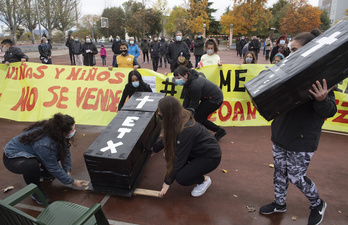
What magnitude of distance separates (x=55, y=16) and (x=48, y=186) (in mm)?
39433

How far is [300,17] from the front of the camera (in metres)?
40.5

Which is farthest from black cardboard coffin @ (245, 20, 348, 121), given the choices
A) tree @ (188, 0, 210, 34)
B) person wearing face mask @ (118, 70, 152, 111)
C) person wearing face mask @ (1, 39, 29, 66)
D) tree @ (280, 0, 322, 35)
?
tree @ (280, 0, 322, 35)

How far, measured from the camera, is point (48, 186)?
3.57 meters

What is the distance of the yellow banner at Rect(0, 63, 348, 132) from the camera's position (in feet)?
18.8

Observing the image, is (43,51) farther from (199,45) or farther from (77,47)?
(199,45)

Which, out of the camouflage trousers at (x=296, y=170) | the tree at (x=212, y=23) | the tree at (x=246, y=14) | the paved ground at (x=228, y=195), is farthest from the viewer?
the tree at (x=212, y=23)

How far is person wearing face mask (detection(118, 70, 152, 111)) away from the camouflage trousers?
3.08 meters

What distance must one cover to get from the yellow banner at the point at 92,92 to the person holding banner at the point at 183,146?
2.81m

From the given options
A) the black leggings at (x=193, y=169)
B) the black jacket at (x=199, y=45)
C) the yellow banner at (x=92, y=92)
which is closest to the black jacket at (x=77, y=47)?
the black jacket at (x=199, y=45)

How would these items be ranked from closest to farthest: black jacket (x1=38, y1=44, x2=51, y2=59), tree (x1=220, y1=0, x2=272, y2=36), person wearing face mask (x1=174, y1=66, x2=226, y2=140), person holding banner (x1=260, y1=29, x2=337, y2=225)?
person holding banner (x1=260, y1=29, x2=337, y2=225)
person wearing face mask (x1=174, y1=66, x2=226, y2=140)
black jacket (x1=38, y1=44, x2=51, y2=59)
tree (x1=220, y1=0, x2=272, y2=36)

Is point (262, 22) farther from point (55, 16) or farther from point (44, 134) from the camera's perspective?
point (44, 134)

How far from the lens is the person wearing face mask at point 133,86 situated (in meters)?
4.87

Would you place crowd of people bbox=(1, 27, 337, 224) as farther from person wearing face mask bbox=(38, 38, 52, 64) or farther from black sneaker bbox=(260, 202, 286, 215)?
person wearing face mask bbox=(38, 38, 52, 64)

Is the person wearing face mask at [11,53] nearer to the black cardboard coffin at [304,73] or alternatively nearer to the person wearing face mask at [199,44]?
the person wearing face mask at [199,44]
